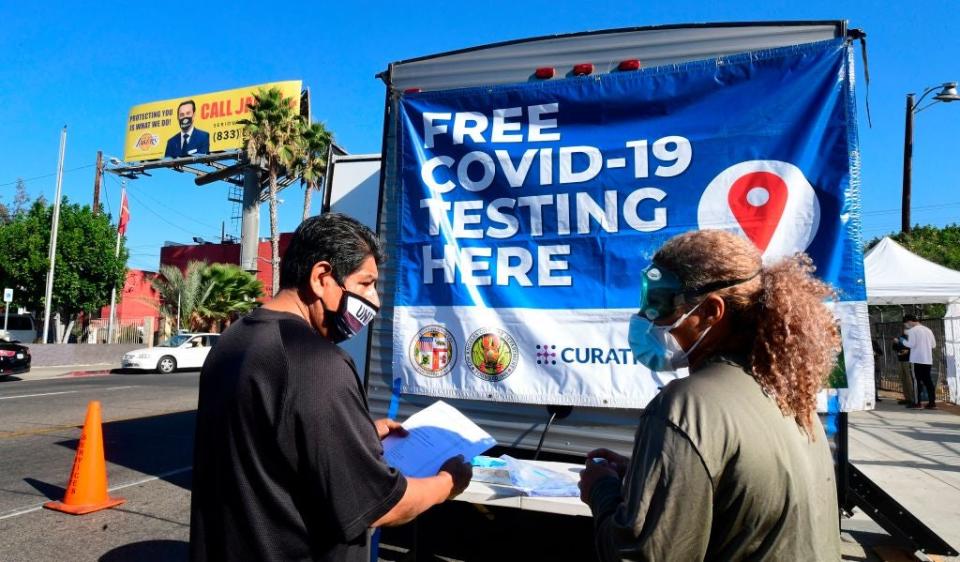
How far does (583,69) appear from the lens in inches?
146

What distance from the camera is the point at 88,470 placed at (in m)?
5.36

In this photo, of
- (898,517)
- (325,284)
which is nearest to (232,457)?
(325,284)

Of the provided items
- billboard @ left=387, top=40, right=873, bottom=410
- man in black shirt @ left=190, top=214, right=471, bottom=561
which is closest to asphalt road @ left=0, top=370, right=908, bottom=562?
billboard @ left=387, top=40, right=873, bottom=410

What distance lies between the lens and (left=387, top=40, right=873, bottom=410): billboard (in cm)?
323

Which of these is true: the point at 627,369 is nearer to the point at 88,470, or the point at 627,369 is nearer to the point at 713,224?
the point at 713,224

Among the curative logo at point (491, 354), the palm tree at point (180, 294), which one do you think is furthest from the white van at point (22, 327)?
the curative logo at point (491, 354)

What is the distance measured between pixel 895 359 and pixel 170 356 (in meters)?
22.0

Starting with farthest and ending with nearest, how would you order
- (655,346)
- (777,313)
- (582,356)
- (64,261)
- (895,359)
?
(64,261)
(895,359)
(582,356)
(655,346)
(777,313)

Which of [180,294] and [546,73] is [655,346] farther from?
[180,294]

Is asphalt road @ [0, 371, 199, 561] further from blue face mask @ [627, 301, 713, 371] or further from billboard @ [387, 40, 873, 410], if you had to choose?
blue face mask @ [627, 301, 713, 371]

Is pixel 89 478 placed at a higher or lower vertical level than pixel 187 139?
lower

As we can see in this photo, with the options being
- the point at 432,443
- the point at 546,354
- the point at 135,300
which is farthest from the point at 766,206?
the point at 135,300

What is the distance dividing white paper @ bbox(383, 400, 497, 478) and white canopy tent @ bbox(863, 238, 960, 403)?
35.2ft

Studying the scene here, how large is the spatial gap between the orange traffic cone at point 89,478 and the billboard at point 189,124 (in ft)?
117
